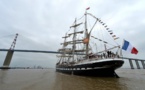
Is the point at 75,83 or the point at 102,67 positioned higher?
the point at 102,67

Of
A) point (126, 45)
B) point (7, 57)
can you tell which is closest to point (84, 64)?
point (126, 45)

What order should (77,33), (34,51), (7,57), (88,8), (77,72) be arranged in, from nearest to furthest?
(77,72), (88,8), (77,33), (7,57), (34,51)

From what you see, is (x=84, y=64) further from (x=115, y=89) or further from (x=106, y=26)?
(x=115, y=89)

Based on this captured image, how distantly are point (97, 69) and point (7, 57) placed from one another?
70.9 meters

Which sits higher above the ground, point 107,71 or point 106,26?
point 106,26

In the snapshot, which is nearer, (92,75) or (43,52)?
(92,75)

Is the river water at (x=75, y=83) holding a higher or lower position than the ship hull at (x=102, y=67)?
lower

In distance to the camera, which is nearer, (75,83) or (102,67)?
(75,83)

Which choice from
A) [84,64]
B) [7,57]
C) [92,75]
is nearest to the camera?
[92,75]

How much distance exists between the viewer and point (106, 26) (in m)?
29.3

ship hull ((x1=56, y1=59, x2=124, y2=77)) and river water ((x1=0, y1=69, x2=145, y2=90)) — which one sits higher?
ship hull ((x1=56, y1=59, x2=124, y2=77))

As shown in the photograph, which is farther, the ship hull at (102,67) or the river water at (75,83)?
the ship hull at (102,67)

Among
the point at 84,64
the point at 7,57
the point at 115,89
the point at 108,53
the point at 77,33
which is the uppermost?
the point at 77,33

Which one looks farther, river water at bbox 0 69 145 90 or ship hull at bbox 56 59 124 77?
ship hull at bbox 56 59 124 77
